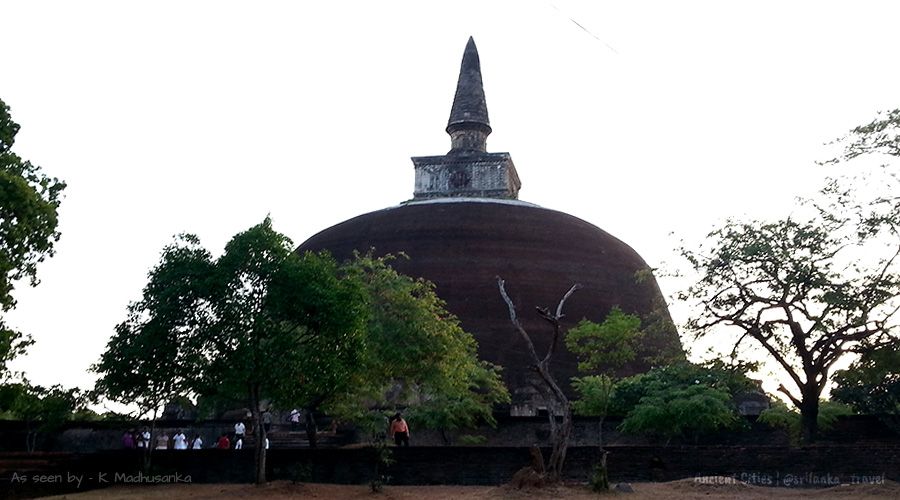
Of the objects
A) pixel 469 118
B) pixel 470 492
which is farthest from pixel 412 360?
pixel 469 118

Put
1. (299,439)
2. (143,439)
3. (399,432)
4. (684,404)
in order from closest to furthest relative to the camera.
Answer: (399,432), (684,404), (143,439), (299,439)

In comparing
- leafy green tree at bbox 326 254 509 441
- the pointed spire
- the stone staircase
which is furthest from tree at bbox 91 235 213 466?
the pointed spire

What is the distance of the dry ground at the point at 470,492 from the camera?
41.4 feet

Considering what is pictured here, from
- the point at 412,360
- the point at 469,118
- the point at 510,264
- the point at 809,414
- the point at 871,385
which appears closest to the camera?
the point at 809,414

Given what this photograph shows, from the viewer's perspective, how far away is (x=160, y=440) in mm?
25297

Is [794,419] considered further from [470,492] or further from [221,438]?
[221,438]

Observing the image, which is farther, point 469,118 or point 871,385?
point 469,118

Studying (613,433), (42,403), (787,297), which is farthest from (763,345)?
(42,403)

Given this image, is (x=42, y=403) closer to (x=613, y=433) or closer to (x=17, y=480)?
(x=17, y=480)

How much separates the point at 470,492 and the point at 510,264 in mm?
18518

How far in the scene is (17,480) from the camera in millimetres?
14992

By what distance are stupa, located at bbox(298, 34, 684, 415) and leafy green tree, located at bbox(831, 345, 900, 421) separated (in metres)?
5.67

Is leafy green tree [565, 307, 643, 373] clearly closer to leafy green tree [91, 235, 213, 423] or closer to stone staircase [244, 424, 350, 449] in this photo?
stone staircase [244, 424, 350, 449]

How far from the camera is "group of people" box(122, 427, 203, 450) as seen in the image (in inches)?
853
